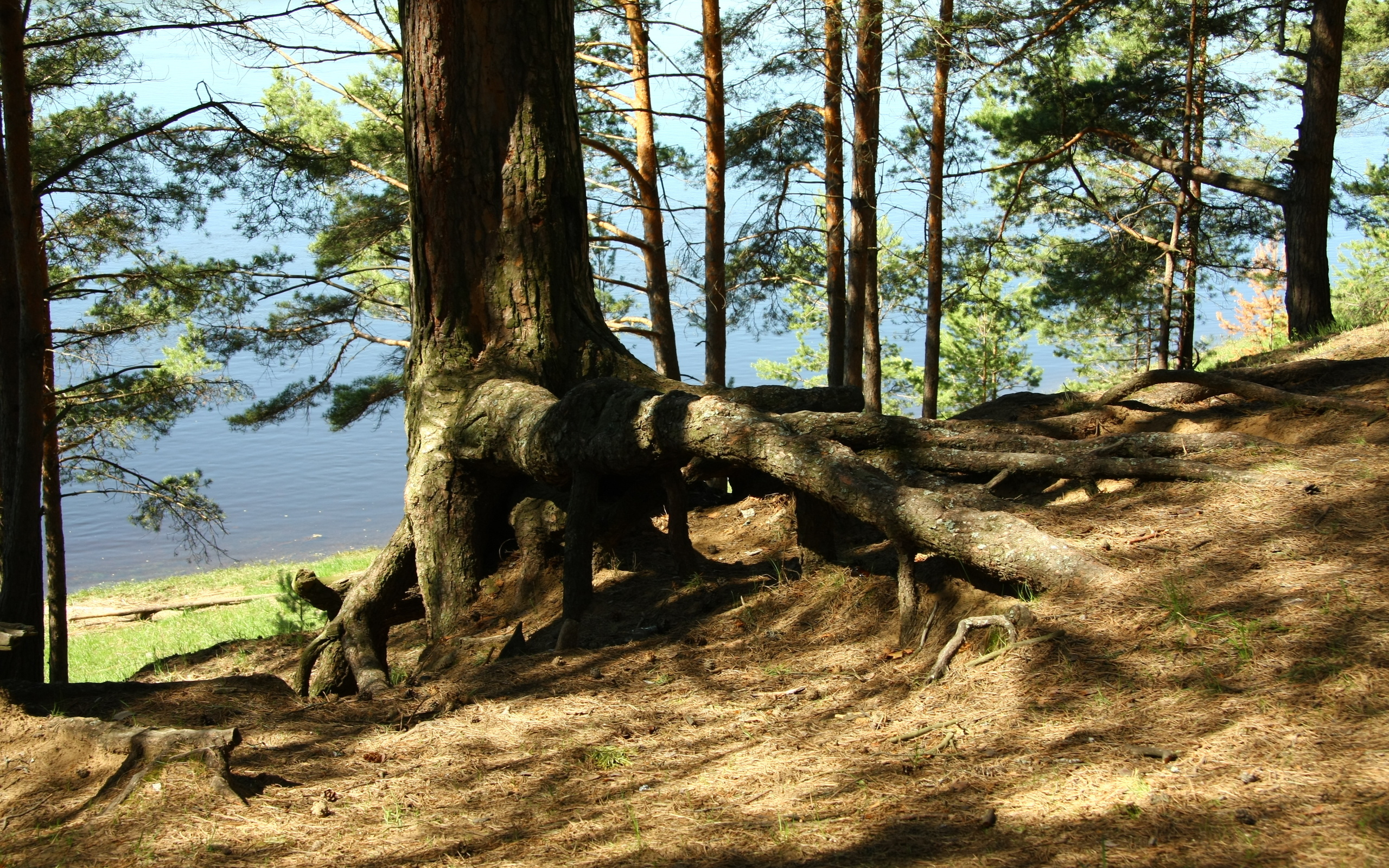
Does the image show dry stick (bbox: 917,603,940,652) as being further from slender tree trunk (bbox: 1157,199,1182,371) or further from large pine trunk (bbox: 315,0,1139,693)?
slender tree trunk (bbox: 1157,199,1182,371)

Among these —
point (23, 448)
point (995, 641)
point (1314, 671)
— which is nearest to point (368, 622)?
point (23, 448)

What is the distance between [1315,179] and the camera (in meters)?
11.7

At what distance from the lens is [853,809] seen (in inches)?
110

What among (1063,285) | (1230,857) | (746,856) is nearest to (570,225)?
(746,856)

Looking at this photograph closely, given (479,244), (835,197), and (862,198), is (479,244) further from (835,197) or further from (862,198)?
(862,198)

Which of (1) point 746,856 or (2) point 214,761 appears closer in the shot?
(1) point 746,856

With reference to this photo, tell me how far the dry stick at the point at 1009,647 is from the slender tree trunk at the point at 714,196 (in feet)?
29.6

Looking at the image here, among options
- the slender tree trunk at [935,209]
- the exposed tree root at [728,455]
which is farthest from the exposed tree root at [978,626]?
the slender tree trunk at [935,209]

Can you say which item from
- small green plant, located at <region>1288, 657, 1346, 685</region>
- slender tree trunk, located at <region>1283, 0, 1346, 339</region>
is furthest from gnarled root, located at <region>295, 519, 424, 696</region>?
slender tree trunk, located at <region>1283, 0, 1346, 339</region>

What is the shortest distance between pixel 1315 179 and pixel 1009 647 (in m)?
11.0

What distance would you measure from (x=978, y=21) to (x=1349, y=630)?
844 centimetres

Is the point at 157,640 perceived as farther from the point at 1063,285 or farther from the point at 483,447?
the point at 1063,285

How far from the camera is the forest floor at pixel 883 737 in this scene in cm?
251

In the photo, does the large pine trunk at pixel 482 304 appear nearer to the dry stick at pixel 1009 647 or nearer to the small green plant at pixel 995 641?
the small green plant at pixel 995 641
